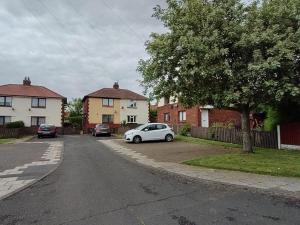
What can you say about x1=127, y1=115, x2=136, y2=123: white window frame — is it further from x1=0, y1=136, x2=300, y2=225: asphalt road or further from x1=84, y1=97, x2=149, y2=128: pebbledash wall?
x1=0, y1=136, x2=300, y2=225: asphalt road

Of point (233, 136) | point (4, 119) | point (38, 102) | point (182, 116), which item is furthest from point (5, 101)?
point (233, 136)

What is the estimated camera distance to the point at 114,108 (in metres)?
49.8

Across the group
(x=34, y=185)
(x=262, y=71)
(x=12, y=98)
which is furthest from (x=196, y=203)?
(x=12, y=98)

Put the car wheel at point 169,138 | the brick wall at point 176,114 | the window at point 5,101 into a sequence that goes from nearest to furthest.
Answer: the car wheel at point 169,138
the brick wall at point 176,114
the window at point 5,101

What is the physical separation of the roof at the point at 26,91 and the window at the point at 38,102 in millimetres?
601

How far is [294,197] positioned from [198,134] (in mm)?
20376

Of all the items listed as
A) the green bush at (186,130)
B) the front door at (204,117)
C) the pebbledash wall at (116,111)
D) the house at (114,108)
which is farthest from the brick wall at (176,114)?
the pebbledash wall at (116,111)

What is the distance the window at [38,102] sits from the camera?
1762 inches

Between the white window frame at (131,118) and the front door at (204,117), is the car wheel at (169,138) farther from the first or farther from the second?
the white window frame at (131,118)

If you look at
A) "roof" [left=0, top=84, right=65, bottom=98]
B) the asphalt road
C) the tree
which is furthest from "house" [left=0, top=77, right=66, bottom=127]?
the asphalt road

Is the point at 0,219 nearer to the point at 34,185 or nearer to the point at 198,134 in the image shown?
the point at 34,185

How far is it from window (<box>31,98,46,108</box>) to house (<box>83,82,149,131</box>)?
6562 mm

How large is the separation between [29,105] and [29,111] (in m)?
0.87

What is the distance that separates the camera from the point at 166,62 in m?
14.4
